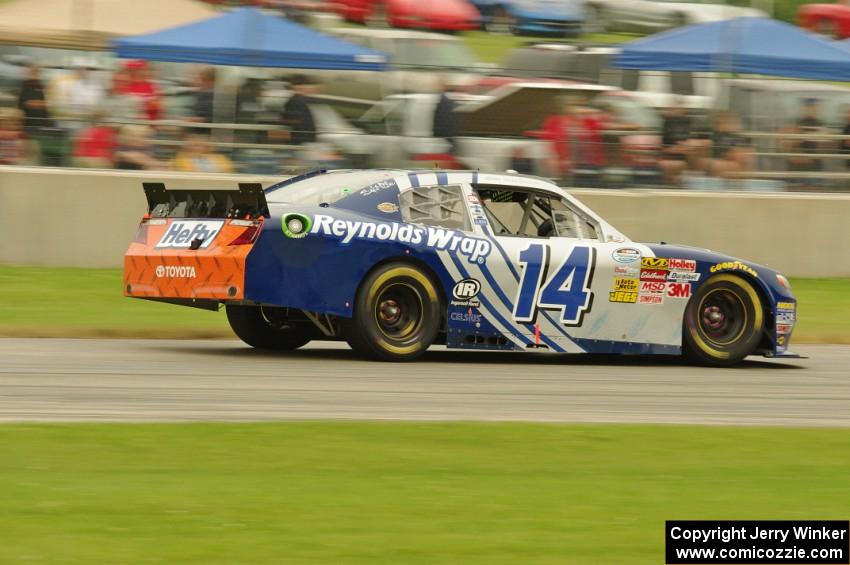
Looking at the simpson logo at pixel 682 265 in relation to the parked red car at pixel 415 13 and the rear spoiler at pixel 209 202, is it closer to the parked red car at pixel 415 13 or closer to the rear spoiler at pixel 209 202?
the rear spoiler at pixel 209 202

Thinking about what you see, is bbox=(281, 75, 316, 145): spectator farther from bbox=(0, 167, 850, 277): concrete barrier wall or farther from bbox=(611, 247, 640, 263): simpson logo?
bbox=(611, 247, 640, 263): simpson logo

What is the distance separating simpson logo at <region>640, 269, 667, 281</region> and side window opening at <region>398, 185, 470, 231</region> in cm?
147

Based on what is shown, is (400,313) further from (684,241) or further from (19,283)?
(684,241)

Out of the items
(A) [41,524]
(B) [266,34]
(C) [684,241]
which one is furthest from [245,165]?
(A) [41,524]

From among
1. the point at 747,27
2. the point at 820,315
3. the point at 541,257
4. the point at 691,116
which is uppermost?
the point at 747,27

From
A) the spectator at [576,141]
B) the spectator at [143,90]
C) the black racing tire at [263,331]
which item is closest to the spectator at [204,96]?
the spectator at [143,90]

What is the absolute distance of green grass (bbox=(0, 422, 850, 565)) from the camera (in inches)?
208

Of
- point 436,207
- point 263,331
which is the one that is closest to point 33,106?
point 263,331

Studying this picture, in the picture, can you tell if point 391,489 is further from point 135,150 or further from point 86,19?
point 86,19

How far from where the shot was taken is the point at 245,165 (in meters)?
17.1

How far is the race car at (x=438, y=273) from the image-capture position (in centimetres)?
1027

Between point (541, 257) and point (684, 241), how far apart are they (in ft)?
25.0

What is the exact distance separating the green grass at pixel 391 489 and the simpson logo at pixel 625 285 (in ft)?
9.75

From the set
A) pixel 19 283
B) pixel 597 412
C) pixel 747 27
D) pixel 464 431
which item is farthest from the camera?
pixel 747 27
